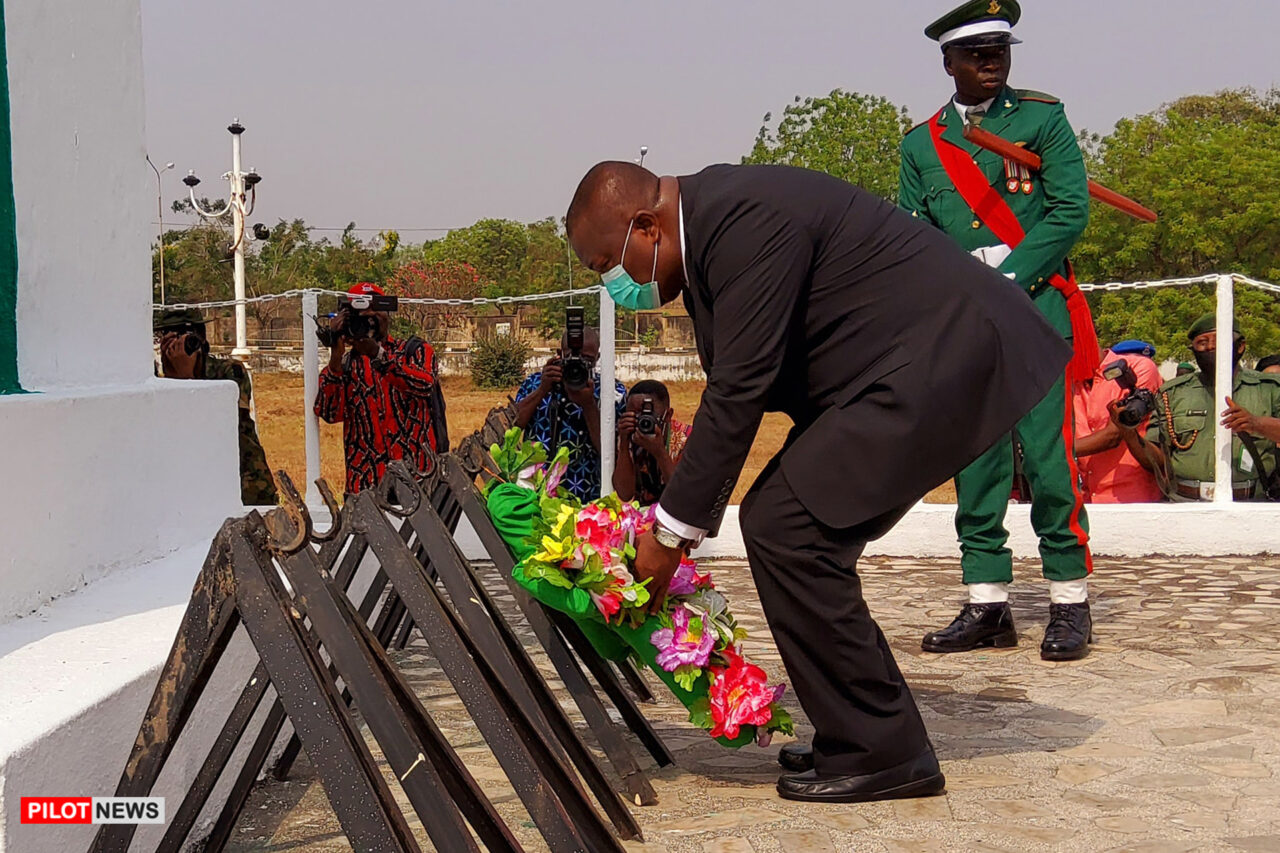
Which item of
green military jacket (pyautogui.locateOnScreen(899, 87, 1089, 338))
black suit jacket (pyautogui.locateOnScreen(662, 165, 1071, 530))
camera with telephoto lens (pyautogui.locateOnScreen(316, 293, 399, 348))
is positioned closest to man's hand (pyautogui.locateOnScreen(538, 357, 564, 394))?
camera with telephoto lens (pyautogui.locateOnScreen(316, 293, 399, 348))

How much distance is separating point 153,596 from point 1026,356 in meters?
2.32

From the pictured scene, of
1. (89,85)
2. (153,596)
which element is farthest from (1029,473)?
(89,85)

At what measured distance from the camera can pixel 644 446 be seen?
659cm

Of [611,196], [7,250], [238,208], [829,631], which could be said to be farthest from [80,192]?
[238,208]

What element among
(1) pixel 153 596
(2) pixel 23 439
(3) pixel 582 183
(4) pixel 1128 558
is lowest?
(4) pixel 1128 558

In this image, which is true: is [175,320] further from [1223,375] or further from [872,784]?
[1223,375]

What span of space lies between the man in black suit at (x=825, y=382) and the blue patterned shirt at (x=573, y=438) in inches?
131

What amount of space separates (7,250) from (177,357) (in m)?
3.51

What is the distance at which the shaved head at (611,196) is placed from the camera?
3.40 meters

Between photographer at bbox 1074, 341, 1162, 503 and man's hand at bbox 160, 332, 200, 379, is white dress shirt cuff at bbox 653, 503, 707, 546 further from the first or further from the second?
photographer at bbox 1074, 341, 1162, 503

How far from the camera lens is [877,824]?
3.40 meters

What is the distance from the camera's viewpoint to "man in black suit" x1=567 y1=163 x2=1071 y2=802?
130 inches

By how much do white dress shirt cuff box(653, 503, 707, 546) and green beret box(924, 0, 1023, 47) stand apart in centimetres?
261

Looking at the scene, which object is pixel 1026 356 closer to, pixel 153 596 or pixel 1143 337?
pixel 153 596
